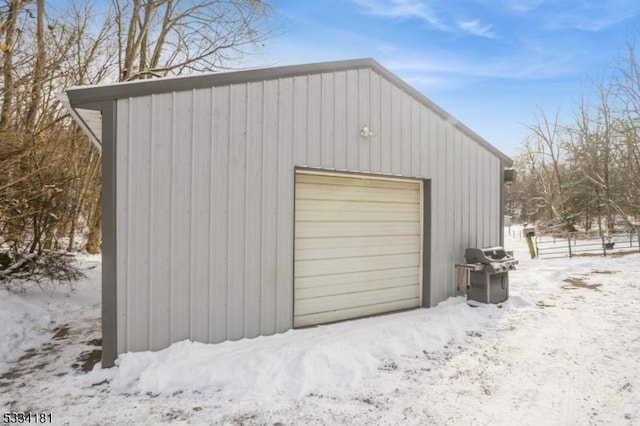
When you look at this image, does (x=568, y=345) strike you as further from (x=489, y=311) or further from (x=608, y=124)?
(x=608, y=124)

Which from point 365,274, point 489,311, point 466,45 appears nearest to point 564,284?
point 489,311

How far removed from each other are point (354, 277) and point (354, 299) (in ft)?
1.09

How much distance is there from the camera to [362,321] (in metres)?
5.12

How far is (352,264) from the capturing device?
17.5ft

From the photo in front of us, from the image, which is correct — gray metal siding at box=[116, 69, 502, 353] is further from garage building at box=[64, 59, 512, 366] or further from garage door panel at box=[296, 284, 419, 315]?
garage door panel at box=[296, 284, 419, 315]

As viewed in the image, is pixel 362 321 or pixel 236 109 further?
pixel 362 321

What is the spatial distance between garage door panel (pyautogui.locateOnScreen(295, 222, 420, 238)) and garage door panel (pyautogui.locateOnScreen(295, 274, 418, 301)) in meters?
0.73

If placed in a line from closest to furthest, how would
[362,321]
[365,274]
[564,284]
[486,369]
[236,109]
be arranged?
[486,369], [236,109], [362,321], [365,274], [564,284]

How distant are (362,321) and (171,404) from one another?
2.90 meters

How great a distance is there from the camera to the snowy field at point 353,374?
2.75 meters

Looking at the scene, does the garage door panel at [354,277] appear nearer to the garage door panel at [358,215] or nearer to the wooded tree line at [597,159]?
the garage door panel at [358,215]

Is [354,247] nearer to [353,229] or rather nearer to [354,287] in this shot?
[353,229]

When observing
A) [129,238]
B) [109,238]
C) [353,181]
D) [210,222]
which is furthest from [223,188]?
[353,181]

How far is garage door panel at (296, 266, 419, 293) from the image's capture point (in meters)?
4.88
